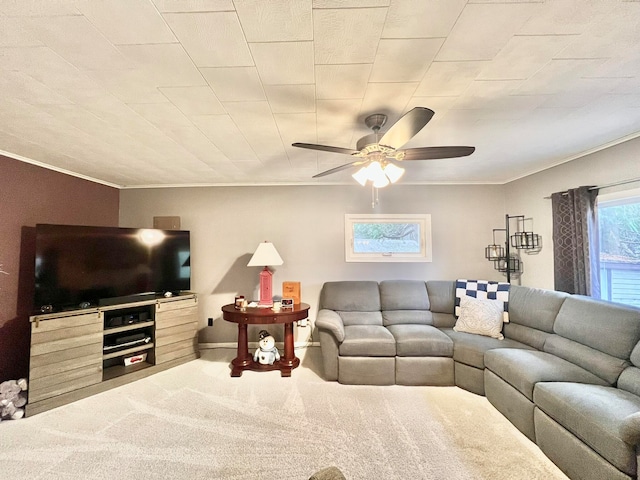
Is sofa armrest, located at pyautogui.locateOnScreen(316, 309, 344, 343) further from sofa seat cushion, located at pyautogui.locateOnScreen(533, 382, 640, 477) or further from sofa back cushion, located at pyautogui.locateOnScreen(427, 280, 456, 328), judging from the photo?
sofa seat cushion, located at pyautogui.locateOnScreen(533, 382, 640, 477)

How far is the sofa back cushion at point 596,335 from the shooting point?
2.07 m

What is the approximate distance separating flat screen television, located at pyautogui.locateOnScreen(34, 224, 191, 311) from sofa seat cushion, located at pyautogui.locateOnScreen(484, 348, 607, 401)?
3646mm

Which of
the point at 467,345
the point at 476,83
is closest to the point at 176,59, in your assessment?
the point at 476,83

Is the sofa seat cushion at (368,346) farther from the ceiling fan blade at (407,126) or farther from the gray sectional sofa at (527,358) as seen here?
the ceiling fan blade at (407,126)

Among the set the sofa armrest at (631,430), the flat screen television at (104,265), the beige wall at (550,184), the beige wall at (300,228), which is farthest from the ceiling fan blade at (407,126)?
the flat screen television at (104,265)

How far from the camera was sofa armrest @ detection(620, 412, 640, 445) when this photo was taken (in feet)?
4.59

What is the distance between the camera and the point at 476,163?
3.25 m

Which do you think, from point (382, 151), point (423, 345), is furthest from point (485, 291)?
point (382, 151)

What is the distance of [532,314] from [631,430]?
5.45ft

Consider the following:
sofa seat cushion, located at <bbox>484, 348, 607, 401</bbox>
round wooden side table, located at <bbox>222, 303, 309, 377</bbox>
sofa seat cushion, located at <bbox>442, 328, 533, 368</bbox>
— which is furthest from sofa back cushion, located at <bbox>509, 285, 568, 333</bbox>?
round wooden side table, located at <bbox>222, 303, 309, 377</bbox>

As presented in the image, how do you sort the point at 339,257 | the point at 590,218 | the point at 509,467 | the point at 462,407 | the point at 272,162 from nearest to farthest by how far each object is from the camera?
the point at 509,467 → the point at 462,407 → the point at 590,218 → the point at 272,162 → the point at 339,257

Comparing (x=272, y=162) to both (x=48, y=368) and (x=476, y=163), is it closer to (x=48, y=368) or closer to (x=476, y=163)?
(x=476, y=163)

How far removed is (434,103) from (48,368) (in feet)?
12.8

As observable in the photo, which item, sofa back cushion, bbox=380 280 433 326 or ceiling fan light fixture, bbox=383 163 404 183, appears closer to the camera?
ceiling fan light fixture, bbox=383 163 404 183
